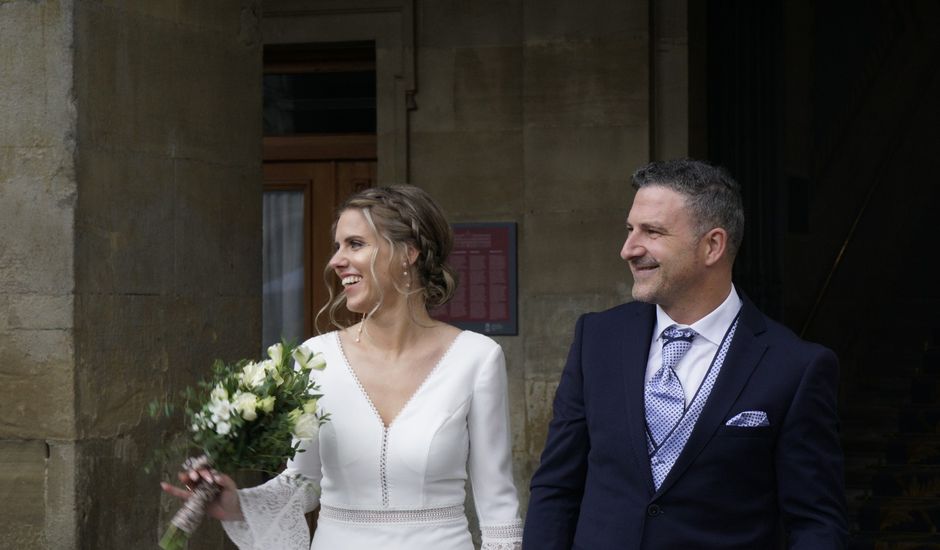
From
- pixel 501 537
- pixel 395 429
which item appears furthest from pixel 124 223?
pixel 501 537

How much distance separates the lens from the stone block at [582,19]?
8.70 metres

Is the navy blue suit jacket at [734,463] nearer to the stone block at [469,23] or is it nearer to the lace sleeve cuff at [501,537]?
the lace sleeve cuff at [501,537]

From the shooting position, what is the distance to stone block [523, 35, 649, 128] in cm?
866

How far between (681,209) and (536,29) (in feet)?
17.5

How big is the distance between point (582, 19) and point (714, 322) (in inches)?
207

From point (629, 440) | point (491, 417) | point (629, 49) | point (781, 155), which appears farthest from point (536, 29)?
point (629, 440)

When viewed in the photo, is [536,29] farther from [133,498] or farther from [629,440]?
[629,440]

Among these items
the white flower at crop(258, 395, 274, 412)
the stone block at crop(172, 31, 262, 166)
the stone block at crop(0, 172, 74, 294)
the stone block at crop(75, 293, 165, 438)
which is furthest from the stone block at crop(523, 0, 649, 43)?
the white flower at crop(258, 395, 274, 412)

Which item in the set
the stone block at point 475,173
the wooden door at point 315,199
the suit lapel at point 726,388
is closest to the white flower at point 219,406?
the suit lapel at point 726,388

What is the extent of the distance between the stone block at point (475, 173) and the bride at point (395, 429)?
15.0ft

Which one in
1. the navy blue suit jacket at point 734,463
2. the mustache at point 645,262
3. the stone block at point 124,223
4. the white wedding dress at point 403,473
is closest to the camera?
the navy blue suit jacket at point 734,463

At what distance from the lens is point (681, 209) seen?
3699 millimetres

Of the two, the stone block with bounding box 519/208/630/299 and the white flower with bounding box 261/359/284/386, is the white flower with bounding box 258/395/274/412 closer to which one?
the white flower with bounding box 261/359/284/386

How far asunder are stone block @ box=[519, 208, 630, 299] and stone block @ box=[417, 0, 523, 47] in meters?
1.05
